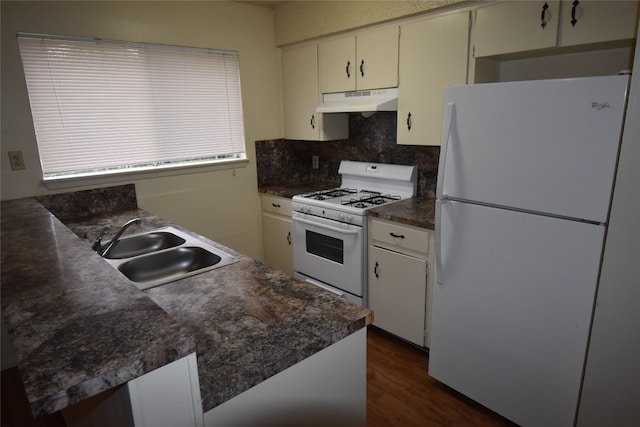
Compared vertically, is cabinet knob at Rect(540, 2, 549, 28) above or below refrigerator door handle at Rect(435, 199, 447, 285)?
above

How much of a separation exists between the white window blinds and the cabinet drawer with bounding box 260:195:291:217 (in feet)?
1.53

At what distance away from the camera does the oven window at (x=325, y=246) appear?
2.87m

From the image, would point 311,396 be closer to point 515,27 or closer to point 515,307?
point 515,307

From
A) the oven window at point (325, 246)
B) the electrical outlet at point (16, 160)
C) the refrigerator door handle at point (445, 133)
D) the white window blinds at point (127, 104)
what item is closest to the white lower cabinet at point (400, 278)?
the oven window at point (325, 246)

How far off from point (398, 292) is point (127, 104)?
7.45 ft

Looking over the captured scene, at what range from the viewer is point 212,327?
1147 mm

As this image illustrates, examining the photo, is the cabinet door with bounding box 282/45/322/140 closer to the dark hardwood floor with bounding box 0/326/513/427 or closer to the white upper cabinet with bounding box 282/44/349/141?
the white upper cabinet with bounding box 282/44/349/141

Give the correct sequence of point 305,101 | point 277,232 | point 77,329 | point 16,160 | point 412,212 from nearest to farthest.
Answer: point 77,329 < point 16,160 < point 412,212 < point 305,101 < point 277,232

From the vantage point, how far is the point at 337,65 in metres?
3.05

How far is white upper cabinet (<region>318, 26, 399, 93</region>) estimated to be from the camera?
8.81ft

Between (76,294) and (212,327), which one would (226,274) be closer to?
(212,327)

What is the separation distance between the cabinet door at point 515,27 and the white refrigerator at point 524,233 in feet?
1.90

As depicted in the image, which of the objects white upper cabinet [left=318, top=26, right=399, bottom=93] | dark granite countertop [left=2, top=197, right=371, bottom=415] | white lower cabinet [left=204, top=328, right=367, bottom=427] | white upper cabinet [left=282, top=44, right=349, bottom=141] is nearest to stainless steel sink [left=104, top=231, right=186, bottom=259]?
dark granite countertop [left=2, top=197, right=371, bottom=415]

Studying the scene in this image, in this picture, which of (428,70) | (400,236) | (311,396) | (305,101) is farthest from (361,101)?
(311,396)
